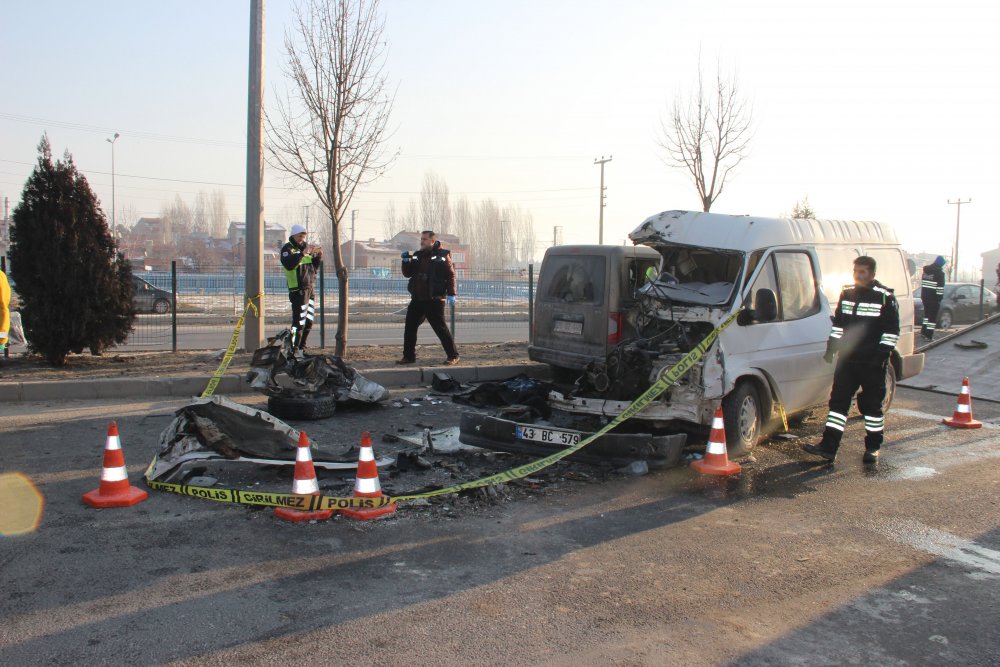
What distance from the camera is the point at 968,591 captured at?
422cm

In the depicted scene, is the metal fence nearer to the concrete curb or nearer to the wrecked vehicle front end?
the concrete curb

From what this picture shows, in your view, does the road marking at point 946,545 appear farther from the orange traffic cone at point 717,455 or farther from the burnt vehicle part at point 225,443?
the burnt vehicle part at point 225,443

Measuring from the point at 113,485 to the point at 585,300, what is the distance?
565 cm

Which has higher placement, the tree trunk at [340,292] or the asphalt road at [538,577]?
the tree trunk at [340,292]

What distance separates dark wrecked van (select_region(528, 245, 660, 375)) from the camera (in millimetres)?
9062

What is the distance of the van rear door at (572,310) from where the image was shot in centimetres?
912

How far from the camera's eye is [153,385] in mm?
9602

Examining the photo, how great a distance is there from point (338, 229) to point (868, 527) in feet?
29.9

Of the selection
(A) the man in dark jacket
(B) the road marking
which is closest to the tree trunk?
(A) the man in dark jacket

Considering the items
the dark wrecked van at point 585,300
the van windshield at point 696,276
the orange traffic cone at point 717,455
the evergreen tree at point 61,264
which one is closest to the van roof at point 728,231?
the van windshield at point 696,276

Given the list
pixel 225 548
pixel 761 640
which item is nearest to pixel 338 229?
pixel 225 548

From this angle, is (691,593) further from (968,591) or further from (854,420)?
(854,420)

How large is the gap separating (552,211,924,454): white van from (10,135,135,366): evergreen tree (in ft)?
24.0

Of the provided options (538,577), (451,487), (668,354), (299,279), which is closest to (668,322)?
(668,354)
